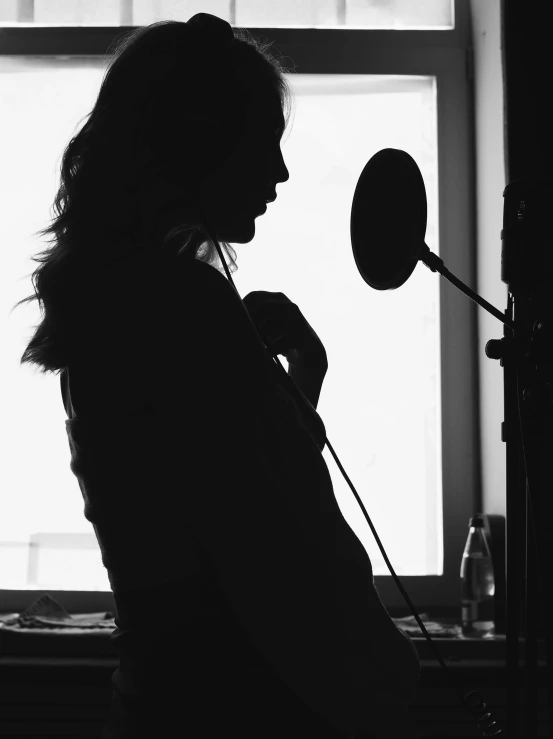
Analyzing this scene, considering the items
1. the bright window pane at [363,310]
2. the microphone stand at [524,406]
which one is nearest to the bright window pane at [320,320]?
the bright window pane at [363,310]

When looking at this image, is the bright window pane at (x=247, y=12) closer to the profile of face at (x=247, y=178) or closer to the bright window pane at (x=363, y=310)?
the bright window pane at (x=363, y=310)

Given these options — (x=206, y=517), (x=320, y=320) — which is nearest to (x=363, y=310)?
(x=320, y=320)

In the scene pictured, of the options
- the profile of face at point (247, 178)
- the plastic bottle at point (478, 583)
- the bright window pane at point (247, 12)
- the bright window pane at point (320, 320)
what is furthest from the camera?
the bright window pane at point (247, 12)

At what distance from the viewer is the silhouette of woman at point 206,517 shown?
1.82 feet

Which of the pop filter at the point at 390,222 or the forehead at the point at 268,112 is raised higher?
the forehead at the point at 268,112

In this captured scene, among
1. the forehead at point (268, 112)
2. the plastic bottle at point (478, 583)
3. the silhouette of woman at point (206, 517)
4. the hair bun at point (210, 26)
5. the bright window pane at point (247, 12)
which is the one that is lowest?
the plastic bottle at point (478, 583)

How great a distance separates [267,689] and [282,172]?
479 mm

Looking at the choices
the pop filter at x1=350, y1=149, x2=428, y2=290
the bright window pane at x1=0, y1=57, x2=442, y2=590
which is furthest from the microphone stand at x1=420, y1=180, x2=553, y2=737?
the bright window pane at x1=0, y1=57, x2=442, y2=590

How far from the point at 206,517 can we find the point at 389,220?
0.40 meters

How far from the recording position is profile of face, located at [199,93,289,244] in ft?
2.31

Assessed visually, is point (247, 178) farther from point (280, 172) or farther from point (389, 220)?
point (389, 220)

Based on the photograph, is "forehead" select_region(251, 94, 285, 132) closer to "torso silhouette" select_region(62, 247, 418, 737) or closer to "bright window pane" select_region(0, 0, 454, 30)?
"torso silhouette" select_region(62, 247, 418, 737)

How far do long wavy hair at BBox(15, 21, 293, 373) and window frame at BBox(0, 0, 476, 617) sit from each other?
1237 mm

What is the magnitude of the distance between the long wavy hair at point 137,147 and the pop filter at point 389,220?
0.54 feet
